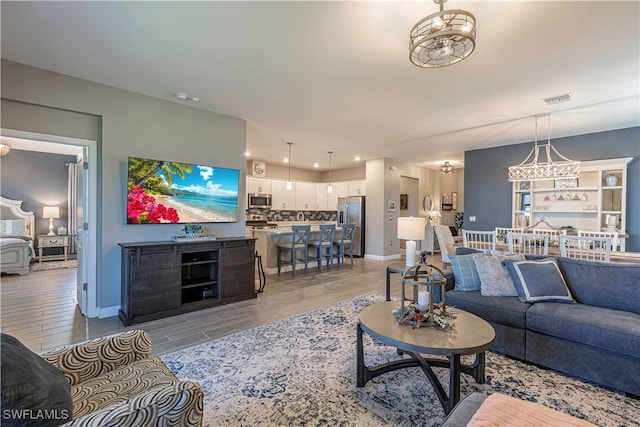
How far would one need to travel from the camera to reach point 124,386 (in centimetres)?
139

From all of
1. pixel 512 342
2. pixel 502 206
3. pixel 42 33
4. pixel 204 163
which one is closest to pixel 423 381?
pixel 512 342

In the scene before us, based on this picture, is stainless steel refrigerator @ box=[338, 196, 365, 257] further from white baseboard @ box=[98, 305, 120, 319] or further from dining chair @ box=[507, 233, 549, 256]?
white baseboard @ box=[98, 305, 120, 319]

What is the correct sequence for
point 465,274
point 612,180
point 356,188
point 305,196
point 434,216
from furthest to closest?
point 305,196, point 434,216, point 356,188, point 612,180, point 465,274

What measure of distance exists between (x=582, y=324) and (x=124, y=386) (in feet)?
9.75

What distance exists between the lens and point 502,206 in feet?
20.7

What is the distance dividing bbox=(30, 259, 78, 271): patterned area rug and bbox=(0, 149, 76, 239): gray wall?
0.82 meters

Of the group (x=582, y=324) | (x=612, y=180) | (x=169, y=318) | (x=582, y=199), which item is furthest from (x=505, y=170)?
(x=169, y=318)

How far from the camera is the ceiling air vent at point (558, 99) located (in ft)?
12.1

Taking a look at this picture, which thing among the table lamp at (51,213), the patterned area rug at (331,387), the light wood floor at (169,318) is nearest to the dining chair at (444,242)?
the light wood floor at (169,318)

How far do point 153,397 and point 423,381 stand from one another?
6.14 feet

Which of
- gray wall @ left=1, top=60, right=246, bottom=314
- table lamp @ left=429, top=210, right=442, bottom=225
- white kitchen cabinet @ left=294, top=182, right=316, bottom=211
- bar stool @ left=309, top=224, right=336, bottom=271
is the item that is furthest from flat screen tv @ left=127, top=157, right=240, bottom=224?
table lamp @ left=429, top=210, right=442, bottom=225

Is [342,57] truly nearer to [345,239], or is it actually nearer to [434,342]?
[434,342]

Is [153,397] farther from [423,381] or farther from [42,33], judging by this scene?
[42,33]

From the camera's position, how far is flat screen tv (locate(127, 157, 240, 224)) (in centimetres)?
366
